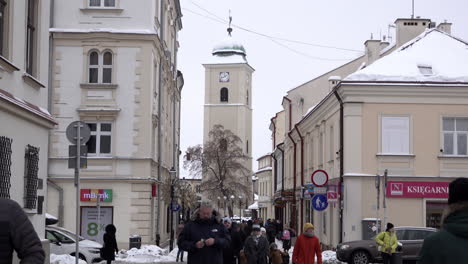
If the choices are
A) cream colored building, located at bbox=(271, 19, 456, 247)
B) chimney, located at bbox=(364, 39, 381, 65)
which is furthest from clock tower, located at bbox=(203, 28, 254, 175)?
chimney, located at bbox=(364, 39, 381, 65)

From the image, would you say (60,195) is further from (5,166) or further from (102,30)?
(5,166)

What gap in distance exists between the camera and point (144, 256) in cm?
3119

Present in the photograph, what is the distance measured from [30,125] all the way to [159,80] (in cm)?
2268

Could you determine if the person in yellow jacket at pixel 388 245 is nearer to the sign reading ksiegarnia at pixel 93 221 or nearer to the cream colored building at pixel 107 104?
the cream colored building at pixel 107 104

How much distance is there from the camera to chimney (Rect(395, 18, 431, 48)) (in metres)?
40.1

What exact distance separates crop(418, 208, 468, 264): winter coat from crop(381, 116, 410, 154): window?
91.1 feet

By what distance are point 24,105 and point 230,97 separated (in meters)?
97.2

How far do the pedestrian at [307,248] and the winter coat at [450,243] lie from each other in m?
10.7

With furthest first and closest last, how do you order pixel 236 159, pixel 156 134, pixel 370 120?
pixel 236 159
pixel 156 134
pixel 370 120

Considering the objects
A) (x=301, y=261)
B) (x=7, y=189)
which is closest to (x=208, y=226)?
(x=301, y=261)

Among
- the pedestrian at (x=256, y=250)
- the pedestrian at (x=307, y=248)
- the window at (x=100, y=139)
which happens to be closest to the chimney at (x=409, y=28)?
the window at (x=100, y=139)

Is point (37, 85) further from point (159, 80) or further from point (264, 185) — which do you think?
point (264, 185)

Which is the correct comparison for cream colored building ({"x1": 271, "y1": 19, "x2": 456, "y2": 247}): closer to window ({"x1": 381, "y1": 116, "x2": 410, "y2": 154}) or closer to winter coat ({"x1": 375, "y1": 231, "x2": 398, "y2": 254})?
window ({"x1": 381, "y1": 116, "x2": 410, "y2": 154})

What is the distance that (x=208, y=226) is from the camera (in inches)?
433
